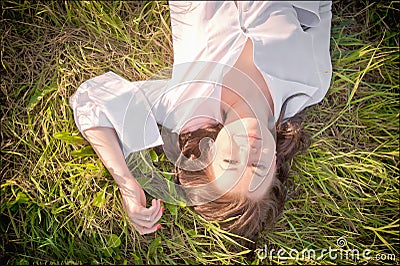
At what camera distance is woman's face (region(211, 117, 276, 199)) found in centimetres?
112

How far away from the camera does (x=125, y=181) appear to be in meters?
1.37

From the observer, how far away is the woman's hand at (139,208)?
1.37 metres

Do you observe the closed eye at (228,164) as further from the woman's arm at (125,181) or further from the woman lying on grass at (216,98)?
the woman's arm at (125,181)

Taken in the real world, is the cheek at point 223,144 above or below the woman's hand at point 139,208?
above

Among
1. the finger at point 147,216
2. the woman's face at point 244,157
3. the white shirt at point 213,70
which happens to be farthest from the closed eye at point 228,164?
the finger at point 147,216

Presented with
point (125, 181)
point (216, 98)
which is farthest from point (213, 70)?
point (125, 181)

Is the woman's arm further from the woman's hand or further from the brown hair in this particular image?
the brown hair

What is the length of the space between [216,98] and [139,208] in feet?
1.20

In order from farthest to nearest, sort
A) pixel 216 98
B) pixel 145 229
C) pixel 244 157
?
1. pixel 145 229
2. pixel 216 98
3. pixel 244 157

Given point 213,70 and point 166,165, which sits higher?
point 213,70

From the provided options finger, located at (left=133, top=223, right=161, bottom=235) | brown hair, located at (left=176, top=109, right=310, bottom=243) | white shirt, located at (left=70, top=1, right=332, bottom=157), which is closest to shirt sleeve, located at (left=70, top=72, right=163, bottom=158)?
white shirt, located at (left=70, top=1, right=332, bottom=157)

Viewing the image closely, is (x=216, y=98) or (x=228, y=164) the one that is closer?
(x=228, y=164)

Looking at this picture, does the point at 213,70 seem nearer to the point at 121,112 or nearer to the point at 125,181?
the point at 121,112

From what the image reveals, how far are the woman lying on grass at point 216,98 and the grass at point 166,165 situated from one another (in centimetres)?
15
